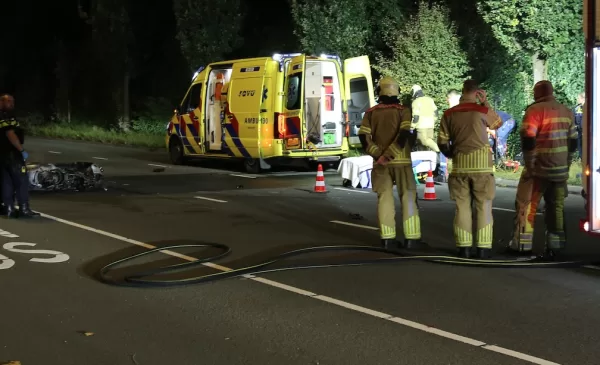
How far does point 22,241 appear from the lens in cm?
997

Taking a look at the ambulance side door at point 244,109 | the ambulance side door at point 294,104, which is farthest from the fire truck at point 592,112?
the ambulance side door at point 244,109

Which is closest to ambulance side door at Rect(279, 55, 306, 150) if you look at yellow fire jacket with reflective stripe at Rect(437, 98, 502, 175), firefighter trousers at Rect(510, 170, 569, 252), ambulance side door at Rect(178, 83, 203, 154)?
ambulance side door at Rect(178, 83, 203, 154)

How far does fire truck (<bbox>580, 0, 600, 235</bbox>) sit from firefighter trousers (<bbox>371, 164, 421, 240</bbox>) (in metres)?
1.88

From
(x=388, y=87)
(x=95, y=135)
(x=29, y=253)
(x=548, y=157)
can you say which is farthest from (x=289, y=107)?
(x=95, y=135)

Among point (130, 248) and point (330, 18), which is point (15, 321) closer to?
point (130, 248)

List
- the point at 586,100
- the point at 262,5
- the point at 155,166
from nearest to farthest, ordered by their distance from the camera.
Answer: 1. the point at 586,100
2. the point at 155,166
3. the point at 262,5

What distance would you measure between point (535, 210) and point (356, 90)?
1107 cm

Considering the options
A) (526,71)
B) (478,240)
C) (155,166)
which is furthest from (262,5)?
(478,240)

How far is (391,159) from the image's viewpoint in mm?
9062

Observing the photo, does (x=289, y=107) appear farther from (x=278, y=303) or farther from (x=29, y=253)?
(x=278, y=303)

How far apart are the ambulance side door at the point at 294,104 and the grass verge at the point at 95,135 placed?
11179 millimetres

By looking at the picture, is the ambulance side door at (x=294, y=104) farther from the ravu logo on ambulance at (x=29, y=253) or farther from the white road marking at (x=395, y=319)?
the white road marking at (x=395, y=319)

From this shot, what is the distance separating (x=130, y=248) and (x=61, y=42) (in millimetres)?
32459

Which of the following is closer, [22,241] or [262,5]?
[22,241]
